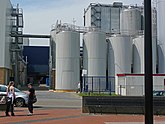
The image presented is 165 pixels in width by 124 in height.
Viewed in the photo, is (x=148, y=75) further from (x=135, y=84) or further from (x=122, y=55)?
(x=122, y=55)

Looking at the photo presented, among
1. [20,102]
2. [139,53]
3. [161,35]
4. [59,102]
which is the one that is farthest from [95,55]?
[20,102]

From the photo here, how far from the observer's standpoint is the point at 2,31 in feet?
174

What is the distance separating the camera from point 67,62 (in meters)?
56.0

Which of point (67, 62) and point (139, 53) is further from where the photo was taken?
point (139, 53)

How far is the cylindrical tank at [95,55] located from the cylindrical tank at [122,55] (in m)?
2.03

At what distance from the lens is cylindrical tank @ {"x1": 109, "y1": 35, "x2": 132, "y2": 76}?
191ft

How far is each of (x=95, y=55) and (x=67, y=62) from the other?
460 cm

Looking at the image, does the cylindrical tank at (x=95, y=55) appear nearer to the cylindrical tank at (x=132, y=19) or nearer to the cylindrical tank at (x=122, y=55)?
the cylindrical tank at (x=122, y=55)

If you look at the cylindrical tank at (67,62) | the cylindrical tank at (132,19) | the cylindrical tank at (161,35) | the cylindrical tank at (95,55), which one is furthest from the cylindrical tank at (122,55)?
the cylindrical tank at (132,19)

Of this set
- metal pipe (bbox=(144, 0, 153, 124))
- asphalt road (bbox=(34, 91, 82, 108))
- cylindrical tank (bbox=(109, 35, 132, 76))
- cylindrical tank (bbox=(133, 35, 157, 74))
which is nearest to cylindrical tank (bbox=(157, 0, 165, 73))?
cylindrical tank (bbox=(133, 35, 157, 74))

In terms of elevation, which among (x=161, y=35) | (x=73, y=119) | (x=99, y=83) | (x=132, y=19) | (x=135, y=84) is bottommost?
(x=73, y=119)

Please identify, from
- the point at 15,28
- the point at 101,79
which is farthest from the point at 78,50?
the point at 15,28

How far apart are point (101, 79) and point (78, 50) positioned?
19.3 ft

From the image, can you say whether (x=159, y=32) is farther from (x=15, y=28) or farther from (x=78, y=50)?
(x=15, y=28)
